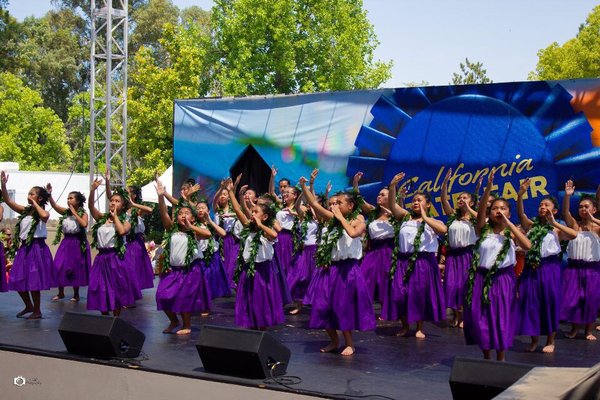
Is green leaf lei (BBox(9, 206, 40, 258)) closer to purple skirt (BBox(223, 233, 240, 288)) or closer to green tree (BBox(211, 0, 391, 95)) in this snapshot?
purple skirt (BBox(223, 233, 240, 288))

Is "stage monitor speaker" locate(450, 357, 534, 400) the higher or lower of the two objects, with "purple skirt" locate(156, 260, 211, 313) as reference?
lower

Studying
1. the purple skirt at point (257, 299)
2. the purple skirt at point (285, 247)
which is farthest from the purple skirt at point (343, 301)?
the purple skirt at point (285, 247)

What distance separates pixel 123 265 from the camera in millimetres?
9047

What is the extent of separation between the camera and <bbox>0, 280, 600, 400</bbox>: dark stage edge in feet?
20.5

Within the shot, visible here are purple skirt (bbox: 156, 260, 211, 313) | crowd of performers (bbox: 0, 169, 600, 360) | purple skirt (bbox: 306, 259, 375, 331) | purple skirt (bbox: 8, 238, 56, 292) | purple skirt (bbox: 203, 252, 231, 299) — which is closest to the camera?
crowd of performers (bbox: 0, 169, 600, 360)

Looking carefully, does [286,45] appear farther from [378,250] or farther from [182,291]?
[182,291]

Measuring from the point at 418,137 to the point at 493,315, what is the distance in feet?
15.9

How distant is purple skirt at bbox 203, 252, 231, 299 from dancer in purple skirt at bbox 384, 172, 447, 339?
255 cm

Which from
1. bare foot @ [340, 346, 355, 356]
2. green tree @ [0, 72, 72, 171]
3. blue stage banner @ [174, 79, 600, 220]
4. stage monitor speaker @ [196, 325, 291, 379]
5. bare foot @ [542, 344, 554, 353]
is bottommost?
bare foot @ [542, 344, 554, 353]

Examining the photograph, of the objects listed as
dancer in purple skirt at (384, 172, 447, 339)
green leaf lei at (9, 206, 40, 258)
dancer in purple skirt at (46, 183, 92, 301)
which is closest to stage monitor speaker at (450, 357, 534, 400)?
dancer in purple skirt at (384, 172, 447, 339)

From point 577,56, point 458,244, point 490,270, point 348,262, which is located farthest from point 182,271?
point 577,56

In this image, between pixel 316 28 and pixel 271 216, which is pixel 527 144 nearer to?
pixel 271 216

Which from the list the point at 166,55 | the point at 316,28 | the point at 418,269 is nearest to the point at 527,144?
the point at 418,269

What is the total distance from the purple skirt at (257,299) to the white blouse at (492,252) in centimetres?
214
